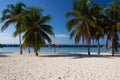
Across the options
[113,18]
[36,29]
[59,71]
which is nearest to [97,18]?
[113,18]

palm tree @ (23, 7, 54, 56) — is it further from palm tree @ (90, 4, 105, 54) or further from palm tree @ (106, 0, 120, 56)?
palm tree @ (106, 0, 120, 56)

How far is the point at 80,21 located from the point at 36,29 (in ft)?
17.9

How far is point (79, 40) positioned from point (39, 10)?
620 cm

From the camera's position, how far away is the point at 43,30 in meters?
20.9

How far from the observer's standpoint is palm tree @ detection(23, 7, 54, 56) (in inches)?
788

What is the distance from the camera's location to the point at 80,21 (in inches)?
819

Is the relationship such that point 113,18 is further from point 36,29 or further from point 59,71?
point 59,71

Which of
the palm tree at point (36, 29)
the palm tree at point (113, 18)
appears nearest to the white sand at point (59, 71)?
the palm tree at point (36, 29)

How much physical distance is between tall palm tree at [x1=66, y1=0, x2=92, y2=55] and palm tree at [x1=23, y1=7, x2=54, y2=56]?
8.85ft

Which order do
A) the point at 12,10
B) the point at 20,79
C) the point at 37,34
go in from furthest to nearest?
the point at 12,10 < the point at 37,34 < the point at 20,79

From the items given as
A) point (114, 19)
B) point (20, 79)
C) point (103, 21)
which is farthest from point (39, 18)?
point (20, 79)

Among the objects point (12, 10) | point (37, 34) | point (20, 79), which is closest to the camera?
point (20, 79)

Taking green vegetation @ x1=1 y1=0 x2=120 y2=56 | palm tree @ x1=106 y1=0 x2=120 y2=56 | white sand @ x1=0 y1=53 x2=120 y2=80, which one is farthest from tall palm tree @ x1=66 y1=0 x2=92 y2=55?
white sand @ x1=0 y1=53 x2=120 y2=80

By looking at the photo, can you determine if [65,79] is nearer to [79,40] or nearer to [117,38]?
[79,40]
